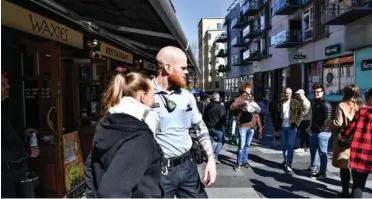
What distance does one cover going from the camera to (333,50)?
67.8 ft

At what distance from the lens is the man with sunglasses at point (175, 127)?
9.66 ft

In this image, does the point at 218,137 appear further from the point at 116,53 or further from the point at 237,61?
the point at 237,61

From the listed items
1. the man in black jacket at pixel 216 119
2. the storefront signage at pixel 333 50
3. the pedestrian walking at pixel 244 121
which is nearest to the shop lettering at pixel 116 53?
the man in black jacket at pixel 216 119

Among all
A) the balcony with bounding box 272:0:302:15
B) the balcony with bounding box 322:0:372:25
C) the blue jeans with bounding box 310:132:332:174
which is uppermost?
the balcony with bounding box 272:0:302:15

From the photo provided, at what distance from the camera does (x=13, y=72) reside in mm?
4523

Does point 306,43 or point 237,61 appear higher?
point 237,61

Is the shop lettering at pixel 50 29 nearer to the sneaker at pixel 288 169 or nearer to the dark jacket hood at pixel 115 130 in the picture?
the dark jacket hood at pixel 115 130

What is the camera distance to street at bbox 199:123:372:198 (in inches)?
226

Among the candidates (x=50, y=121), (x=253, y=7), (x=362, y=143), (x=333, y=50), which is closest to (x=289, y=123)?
(x=362, y=143)

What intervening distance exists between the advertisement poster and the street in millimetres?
1962

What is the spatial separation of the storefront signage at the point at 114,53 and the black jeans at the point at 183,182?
3.92 metres

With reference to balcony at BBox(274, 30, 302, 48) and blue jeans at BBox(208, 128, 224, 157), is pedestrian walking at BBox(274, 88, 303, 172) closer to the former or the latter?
blue jeans at BBox(208, 128, 224, 157)

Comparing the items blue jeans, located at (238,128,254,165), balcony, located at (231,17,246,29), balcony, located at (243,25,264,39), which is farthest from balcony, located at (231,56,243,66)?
blue jeans, located at (238,128,254,165)

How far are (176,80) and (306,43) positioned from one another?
79.6 ft
